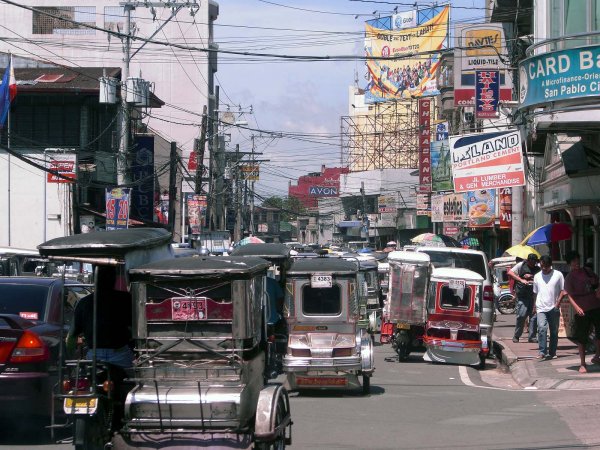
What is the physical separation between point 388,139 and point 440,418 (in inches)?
2933

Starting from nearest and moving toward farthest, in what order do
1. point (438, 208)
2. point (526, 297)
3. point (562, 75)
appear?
point (562, 75) < point (526, 297) < point (438, 208)

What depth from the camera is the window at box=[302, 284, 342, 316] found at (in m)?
14.9

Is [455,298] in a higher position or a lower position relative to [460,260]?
lower

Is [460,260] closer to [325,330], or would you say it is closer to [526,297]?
[526,297]

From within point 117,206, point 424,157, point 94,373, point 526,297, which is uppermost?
point 424,157

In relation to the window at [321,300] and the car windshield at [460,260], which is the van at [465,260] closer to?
the car windshield at [460,260]

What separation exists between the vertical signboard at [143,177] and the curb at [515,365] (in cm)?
2703

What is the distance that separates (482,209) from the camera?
4416 centimetres

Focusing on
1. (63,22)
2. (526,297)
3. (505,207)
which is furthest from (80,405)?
(63,22)

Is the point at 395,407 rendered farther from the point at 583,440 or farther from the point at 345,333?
the point at 583,440

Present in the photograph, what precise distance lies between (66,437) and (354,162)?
8008 cm

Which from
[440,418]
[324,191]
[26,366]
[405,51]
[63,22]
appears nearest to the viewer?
[26,366]

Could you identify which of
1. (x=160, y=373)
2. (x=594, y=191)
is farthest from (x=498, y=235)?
(x=160, y=373)

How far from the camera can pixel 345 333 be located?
579 inches
